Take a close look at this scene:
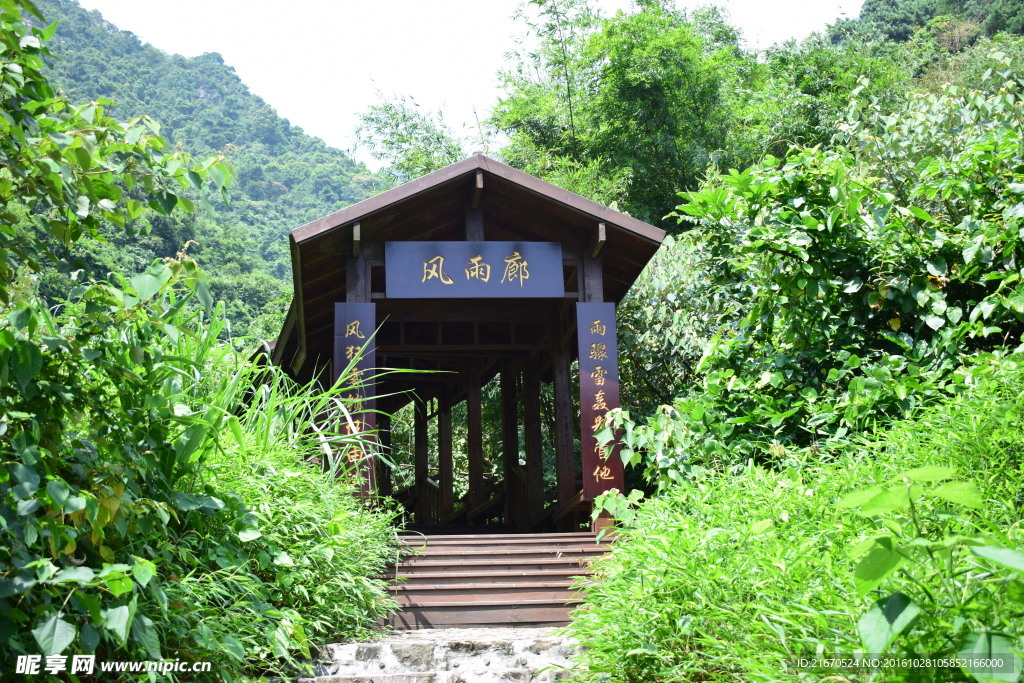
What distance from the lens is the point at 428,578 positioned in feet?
16.7

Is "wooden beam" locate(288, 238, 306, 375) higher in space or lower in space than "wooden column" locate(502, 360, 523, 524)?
higher

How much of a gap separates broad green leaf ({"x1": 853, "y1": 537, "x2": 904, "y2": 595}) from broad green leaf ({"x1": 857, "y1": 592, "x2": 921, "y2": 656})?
0.19 feet

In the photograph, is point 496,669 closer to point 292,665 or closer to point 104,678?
point 292,665

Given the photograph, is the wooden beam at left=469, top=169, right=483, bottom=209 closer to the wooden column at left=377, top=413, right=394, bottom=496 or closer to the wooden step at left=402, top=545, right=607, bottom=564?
the wooden step at left=402, top=545, right=607, bottom=564

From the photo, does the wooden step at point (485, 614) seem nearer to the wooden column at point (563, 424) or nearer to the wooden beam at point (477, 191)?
the wooden column at point (563, 424)

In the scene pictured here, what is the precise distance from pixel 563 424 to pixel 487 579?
2.93 metres

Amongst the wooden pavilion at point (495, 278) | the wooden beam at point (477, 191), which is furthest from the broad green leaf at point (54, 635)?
the wooden beam at point (477, 191)

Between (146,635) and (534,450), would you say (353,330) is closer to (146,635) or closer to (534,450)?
(534,450)

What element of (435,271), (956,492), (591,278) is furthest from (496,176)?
(956,492)

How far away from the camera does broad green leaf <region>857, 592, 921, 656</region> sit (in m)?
1.64

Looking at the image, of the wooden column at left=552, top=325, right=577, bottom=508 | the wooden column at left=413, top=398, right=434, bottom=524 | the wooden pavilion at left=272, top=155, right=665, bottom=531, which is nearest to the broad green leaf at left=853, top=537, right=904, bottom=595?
the wooden pavilion at left=272, top=155, right=665, bottom=531

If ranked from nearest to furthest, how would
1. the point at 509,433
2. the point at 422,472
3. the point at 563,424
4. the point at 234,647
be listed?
1. the point at 234,647
2. the point at 563,424
3. the point at 509,433
4. the point at 422,472

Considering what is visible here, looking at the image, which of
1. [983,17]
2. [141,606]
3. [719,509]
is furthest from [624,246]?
[983,17]

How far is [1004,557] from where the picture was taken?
1.47m
